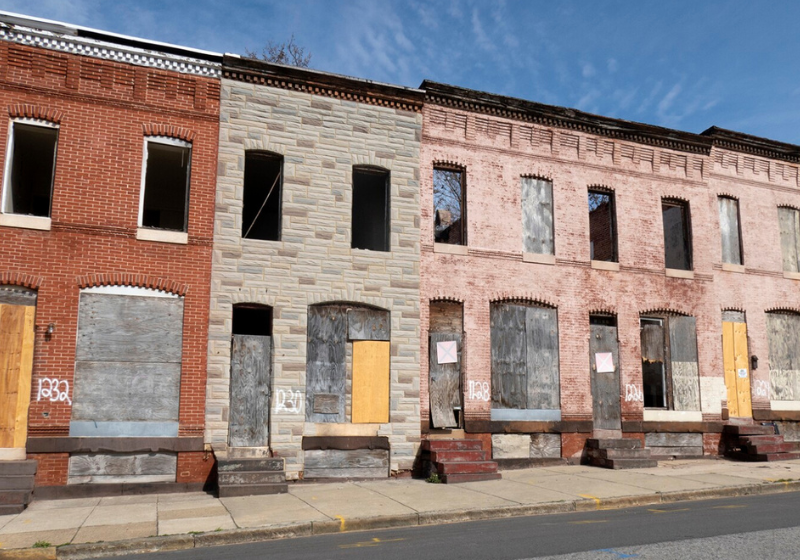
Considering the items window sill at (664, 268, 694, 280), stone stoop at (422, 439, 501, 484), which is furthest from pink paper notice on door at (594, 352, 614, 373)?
stone stoop at (422, 439, 501, 484)

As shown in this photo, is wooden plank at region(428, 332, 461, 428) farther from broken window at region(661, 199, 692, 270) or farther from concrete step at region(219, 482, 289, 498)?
broken window at region(661, 199, 692, 270)

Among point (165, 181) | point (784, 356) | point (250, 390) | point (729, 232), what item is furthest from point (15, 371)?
point (784, 356)

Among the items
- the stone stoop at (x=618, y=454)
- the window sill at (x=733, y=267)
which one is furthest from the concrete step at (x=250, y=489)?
the window sill at (x=733, y=267)

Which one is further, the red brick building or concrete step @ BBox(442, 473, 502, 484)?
concrete step @ BBox(442, 473, 502, 484)

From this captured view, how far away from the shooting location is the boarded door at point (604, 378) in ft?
55.2

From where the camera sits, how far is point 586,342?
16.9m

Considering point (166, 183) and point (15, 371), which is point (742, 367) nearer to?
point (166, 183)

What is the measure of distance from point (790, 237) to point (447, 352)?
39.6ft

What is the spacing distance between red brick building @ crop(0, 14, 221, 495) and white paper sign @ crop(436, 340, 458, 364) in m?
5.23

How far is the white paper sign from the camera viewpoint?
50.8ft

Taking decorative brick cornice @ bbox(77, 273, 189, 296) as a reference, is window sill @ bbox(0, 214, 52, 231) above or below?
above

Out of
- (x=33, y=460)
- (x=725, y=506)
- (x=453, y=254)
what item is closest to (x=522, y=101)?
(x=453, y=254)

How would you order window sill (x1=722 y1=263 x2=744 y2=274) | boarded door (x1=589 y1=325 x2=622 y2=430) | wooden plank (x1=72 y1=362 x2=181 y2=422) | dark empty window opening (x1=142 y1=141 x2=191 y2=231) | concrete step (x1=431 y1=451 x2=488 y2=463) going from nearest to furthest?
1. wooden plank (x1=72 y1=362 x2=181 y2=422)
2. concrete step (x1=431 y1=451 x2=488 y2=463)
3. dark empty window opening (x1=142 y1=141 x2=191 y2=231)
4. boarded door (x1=589 y1=325 x2=622 y2=430)
5. window sill (x1=722 y1=263 x2=744 y2=274)

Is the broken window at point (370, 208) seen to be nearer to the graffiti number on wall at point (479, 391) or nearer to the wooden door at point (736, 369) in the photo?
the graffiti number on wall at point (479, 391)
